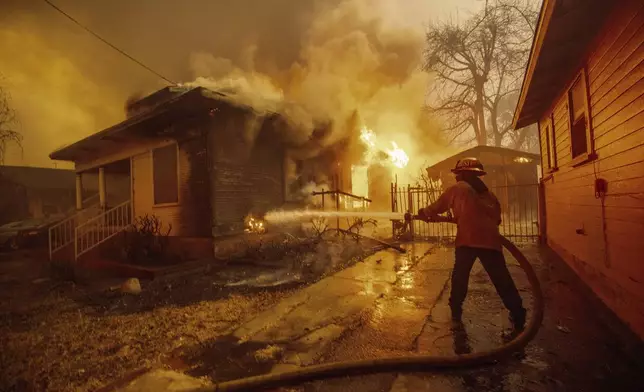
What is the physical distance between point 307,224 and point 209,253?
4.09 metres

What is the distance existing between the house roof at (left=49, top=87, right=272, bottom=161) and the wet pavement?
5.21m

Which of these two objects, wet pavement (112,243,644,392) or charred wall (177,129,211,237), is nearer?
wet pavement (112,243,644,392)

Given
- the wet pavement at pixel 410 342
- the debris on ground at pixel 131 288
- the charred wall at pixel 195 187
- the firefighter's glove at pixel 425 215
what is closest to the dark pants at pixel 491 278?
the wet pavement at pixel 410 342

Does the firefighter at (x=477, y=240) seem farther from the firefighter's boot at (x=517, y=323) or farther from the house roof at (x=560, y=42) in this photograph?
the house roof at (x=560, y=42)

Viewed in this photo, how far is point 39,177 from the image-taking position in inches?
1297

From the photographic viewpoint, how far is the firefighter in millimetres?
3619

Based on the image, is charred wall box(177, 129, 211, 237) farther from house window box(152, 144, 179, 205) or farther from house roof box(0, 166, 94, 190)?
house roof box(0, 166, 94, 190)

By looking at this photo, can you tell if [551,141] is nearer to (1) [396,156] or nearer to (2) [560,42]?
(2) [560,42]

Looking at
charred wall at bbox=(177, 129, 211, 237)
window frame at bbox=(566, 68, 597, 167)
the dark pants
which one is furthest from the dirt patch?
window frame at bbox=(566, 68, 597, 167)

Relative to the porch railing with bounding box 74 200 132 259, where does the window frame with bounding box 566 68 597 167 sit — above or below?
above

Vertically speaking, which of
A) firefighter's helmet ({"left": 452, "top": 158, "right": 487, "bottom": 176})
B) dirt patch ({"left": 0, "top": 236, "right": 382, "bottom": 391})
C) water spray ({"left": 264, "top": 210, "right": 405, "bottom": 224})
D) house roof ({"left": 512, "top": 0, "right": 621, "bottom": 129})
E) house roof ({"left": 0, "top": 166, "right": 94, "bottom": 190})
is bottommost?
dirt patch ({"left": 0, "top": 236, "right": 382, "bottom": 391})

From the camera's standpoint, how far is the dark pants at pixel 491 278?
360 centimetres

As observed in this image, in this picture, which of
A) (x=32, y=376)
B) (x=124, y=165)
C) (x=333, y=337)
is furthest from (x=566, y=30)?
(x=124, y=165)

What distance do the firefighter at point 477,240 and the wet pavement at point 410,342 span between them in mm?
322
